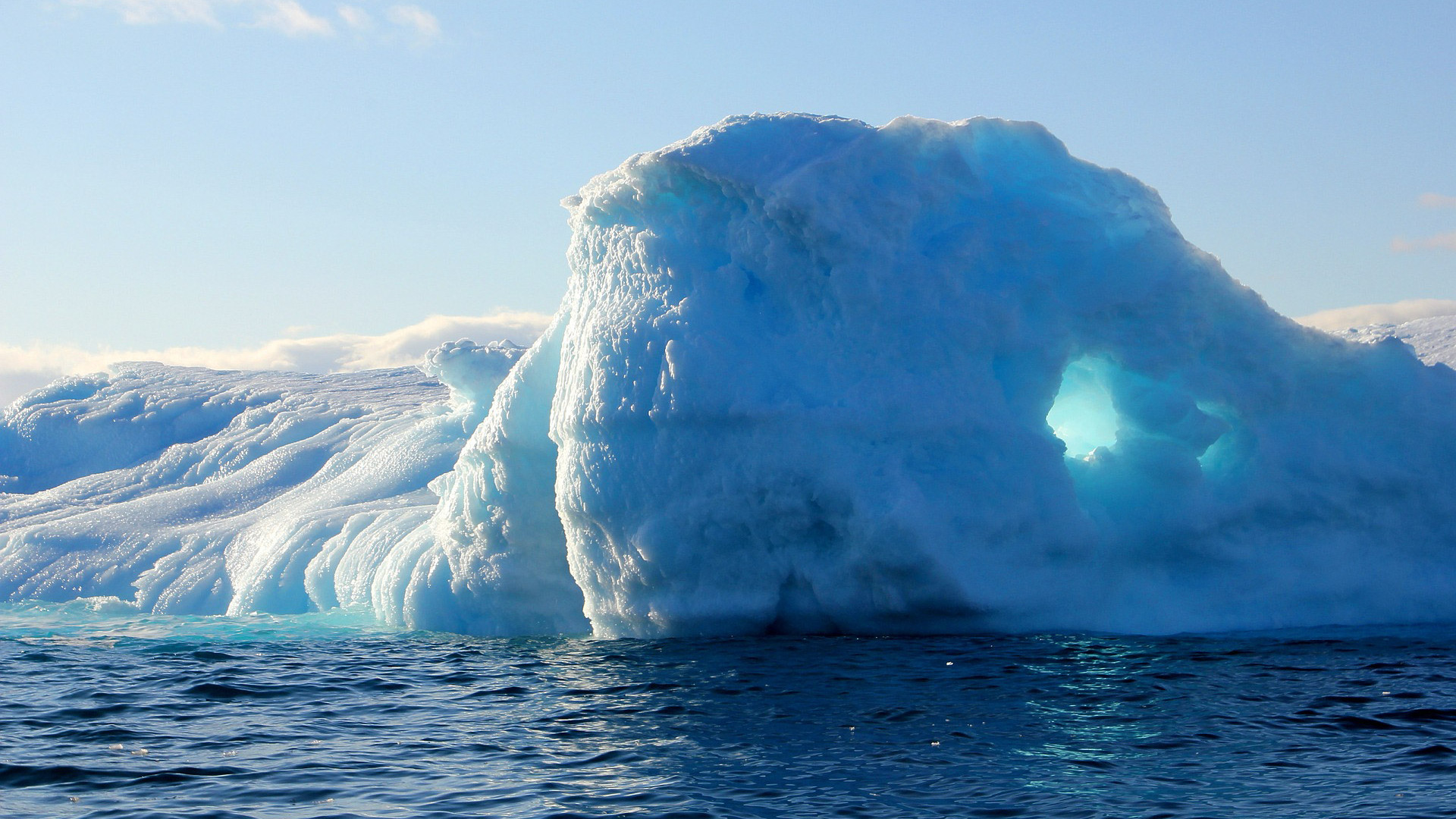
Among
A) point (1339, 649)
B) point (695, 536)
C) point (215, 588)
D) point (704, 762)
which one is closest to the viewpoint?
point (704, 762)

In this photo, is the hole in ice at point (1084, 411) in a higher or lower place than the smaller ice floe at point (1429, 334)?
lower

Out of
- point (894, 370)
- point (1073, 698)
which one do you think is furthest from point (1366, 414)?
point (1073, 698)

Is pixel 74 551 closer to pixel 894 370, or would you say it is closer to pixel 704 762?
pixel 894 370

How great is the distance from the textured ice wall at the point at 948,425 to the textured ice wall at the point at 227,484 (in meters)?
3.78

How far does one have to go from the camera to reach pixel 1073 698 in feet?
23.4

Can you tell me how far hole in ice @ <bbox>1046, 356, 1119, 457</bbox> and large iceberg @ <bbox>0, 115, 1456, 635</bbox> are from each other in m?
0.06

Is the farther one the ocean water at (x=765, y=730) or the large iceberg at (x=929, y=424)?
the large iceberg at (x=929, y=424)

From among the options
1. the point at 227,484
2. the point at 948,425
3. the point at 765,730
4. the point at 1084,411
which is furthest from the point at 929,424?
the point at 227,484

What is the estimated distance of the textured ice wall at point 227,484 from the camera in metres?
14.6

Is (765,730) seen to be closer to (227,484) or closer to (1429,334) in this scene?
(227,484)

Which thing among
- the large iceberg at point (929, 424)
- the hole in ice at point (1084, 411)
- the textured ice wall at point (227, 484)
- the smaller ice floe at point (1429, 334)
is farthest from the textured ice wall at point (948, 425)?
the smaller ice floe at point (1429, 334)

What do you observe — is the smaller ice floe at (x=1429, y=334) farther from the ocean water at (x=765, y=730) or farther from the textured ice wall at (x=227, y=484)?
the textured ice wall at (x=227, y=484)

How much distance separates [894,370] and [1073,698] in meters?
3.48

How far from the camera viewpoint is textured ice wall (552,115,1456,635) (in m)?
9.60
